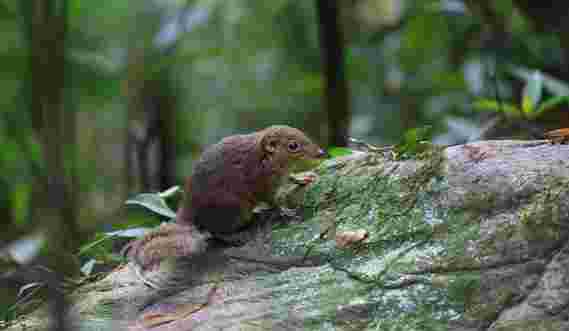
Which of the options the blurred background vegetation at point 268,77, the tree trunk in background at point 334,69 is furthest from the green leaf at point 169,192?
the tree trunk in background at point 334,69

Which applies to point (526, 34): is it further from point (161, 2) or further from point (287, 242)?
point (287, 242)

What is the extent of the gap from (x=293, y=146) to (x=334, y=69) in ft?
6.01

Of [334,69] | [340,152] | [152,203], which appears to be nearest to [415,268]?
[340,152]

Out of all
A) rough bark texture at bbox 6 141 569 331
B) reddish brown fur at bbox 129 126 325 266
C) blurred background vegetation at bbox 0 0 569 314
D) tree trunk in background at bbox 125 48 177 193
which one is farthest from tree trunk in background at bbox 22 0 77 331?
tree trunk in background at bbox 125 48 177 193

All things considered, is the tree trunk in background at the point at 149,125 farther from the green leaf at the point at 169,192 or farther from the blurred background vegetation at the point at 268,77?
the green leaf at the point at 169,192

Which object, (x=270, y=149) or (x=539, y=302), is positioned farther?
(x=270, y=149)

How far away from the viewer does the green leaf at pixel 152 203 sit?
146 inches

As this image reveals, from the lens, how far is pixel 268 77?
8.95 meters

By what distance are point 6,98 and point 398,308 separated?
623cm

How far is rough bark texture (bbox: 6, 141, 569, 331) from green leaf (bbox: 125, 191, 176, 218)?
1.99ft

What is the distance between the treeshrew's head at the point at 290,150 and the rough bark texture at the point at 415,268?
0.61 metres

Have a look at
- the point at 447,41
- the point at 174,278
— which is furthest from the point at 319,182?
the point at 447,41

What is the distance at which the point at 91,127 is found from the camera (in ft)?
30.5

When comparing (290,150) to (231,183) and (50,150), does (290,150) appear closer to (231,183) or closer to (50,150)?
(231,183)
